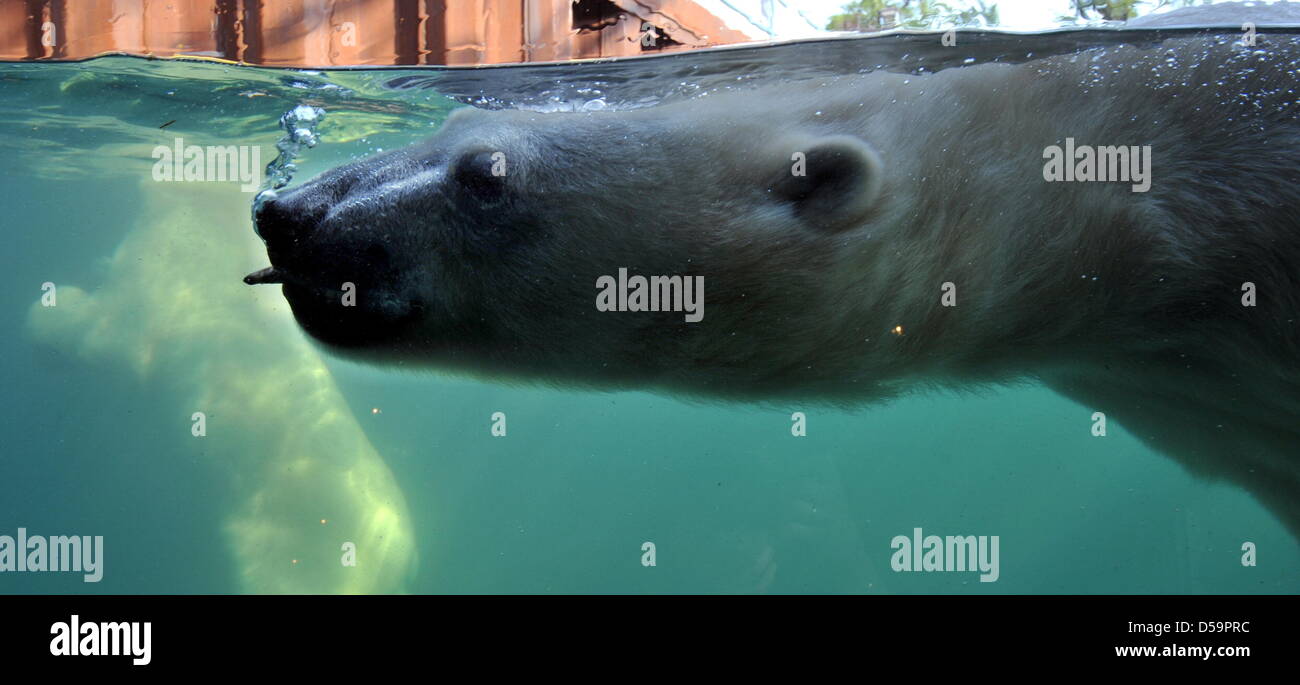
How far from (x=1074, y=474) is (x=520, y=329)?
23737 millimetres

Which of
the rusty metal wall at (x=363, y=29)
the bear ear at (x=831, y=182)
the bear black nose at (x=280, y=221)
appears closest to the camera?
the bear black nose at (x=280, y=221)

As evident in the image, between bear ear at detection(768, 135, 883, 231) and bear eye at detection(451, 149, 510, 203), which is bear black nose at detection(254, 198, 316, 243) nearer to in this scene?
bear eye at detection(451, 149, 510, 203)

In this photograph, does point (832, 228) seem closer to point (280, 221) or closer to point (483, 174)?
point (483, 174)

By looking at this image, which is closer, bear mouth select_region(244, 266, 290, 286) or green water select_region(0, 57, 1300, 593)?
bear mouth select_region(244, 266, 290, 286)

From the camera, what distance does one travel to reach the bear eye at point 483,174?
2.31 meters

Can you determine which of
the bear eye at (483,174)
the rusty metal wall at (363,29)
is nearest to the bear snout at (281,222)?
the bear eye at (483,174)

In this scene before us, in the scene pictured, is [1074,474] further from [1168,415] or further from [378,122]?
[1168,415]

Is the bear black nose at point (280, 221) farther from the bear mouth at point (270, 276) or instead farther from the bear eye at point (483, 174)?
Result: the bear eye at point (483, 174)

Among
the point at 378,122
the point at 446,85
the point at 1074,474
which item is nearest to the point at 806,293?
the point at 446,85

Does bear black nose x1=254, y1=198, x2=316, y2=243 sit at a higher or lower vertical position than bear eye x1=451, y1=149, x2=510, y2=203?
lower

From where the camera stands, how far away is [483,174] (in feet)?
7.64

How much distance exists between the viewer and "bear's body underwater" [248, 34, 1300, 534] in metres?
2.31

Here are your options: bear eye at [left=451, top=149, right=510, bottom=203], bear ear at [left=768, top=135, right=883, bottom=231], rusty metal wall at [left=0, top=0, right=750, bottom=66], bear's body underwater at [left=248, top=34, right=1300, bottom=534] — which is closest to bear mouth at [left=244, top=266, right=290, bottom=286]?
bear's body underwater at [left=248, top=34, right=1300, bottom=534]

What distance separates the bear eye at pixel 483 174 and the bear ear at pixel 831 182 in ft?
2.47
